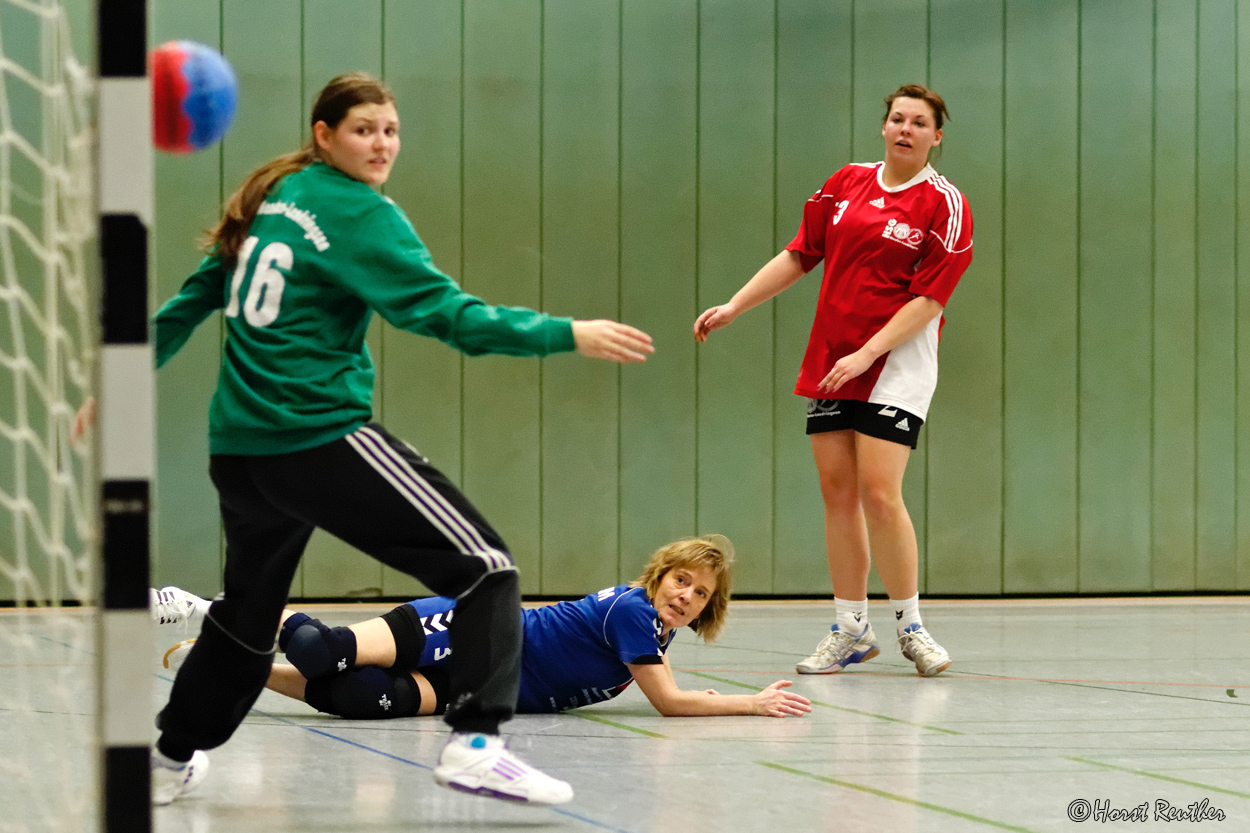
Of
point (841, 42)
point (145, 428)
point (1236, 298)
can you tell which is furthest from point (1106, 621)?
point (145, 428)

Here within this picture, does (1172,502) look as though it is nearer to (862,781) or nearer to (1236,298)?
(1236,298)

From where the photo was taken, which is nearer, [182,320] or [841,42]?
[182,320]

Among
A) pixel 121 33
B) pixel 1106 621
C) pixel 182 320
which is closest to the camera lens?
pixel 121 33

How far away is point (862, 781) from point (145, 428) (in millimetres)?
1570

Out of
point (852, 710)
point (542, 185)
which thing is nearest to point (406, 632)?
point (852, 710)

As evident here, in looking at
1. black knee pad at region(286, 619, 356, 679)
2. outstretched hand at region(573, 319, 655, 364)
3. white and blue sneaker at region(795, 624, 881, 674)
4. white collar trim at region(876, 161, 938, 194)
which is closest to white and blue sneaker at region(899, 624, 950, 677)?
white and blue sneaker at region(795, 624, 881, 674)

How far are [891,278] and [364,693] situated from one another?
1978mm

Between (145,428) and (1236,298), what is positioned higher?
(1236,298)

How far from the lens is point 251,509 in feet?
7.77

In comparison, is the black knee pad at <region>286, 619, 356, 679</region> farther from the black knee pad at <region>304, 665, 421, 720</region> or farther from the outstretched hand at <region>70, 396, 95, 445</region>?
the outstretched hand at <region>70, 396, 95, 445</region>

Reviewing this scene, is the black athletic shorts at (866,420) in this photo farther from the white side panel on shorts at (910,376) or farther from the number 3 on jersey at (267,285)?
the number 3 on jersey at (267,285)

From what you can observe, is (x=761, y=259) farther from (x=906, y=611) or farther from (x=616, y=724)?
(x=616, y=724)

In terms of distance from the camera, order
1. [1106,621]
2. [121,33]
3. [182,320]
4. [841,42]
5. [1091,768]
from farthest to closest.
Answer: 1. [841,42]
2. [1106,621]
3. [1091,768]
4. [182,320]
5. [121,33]

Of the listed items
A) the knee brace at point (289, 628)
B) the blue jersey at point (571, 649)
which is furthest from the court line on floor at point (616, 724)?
the knee brace at point (289, 628)
